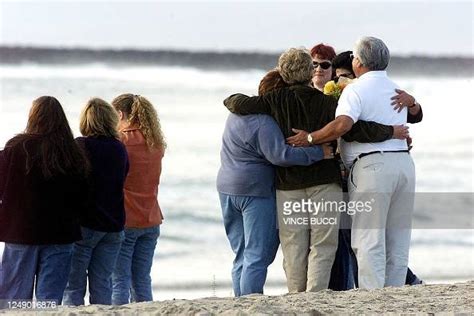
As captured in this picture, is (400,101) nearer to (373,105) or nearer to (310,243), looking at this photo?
(373,105)

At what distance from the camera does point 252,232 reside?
6.64 meters

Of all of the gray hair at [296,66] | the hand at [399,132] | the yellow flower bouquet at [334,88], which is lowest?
the hand at [399,132]

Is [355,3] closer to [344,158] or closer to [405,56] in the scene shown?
[405,56]

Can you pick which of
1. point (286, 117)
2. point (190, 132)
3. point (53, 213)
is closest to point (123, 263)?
point (53, 213)

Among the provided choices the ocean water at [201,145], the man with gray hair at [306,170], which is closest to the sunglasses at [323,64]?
the man with gray hair at [306,170]

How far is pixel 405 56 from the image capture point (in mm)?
25000

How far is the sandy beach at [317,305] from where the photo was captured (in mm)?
5508

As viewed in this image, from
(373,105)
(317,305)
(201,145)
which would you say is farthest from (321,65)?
(201,145)

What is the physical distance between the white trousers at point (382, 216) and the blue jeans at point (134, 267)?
1.27m

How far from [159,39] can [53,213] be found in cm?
1913

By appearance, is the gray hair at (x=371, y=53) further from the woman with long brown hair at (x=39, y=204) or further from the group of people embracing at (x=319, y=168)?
the woman with long brown hair at (x=39, y=204)

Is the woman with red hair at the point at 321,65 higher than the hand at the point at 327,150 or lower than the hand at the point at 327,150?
higher

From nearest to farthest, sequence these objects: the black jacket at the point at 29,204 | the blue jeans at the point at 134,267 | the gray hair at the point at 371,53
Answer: the black jacket at the point at 29,204, the gray hair at the point at 371,53, the blue jeans at the point at 134,267

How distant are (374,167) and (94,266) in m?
1.64
